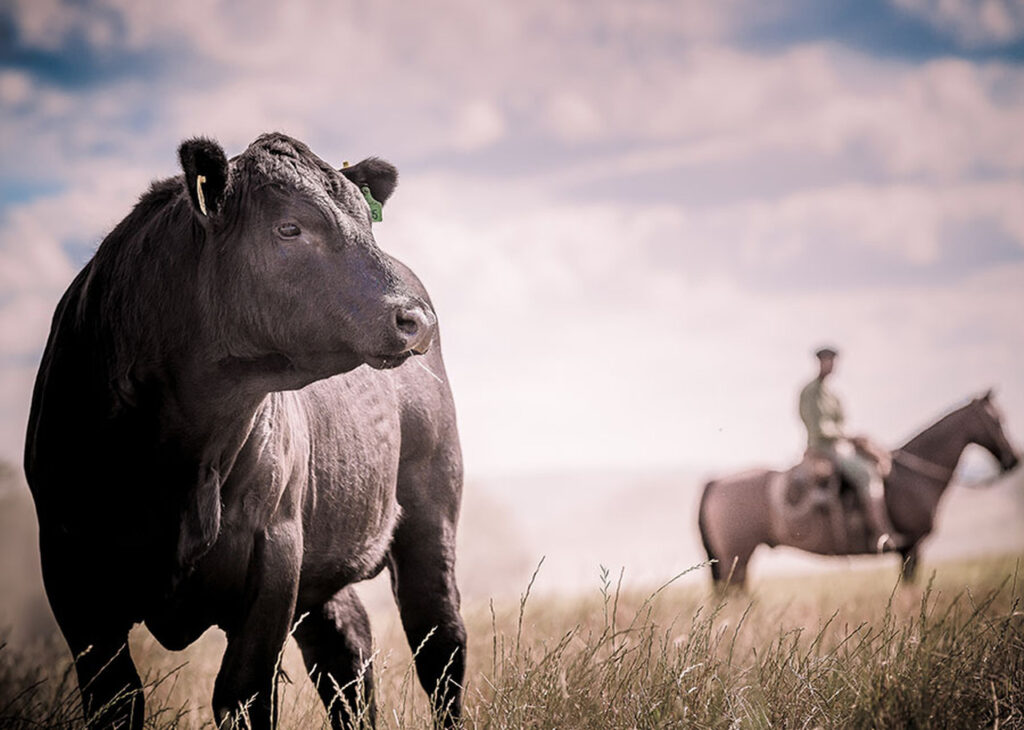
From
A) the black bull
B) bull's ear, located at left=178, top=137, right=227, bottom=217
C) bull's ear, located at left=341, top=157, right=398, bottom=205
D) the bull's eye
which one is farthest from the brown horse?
bull's ear, located at left=178, top=137, right=227, bottom=217

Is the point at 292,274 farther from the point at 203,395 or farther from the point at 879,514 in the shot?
the point at 879,514

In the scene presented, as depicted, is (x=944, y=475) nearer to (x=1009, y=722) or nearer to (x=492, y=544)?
(x=1009, y=722)

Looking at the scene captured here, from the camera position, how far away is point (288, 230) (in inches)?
121

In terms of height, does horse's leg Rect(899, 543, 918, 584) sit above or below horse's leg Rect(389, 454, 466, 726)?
below

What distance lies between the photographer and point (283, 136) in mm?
3303

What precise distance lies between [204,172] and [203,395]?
675 mm

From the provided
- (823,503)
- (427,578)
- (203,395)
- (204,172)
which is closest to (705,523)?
(823,503)

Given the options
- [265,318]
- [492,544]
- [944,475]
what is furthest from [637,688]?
[492,544]

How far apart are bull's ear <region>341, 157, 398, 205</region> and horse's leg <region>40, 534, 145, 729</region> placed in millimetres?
1574

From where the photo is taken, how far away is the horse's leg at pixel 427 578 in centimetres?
470

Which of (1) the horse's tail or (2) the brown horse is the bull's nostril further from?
(1) the horse's tail

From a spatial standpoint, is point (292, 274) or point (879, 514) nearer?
point (292, 274)

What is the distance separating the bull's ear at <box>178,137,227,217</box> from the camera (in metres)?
2.99

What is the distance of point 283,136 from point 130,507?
1.26 m
